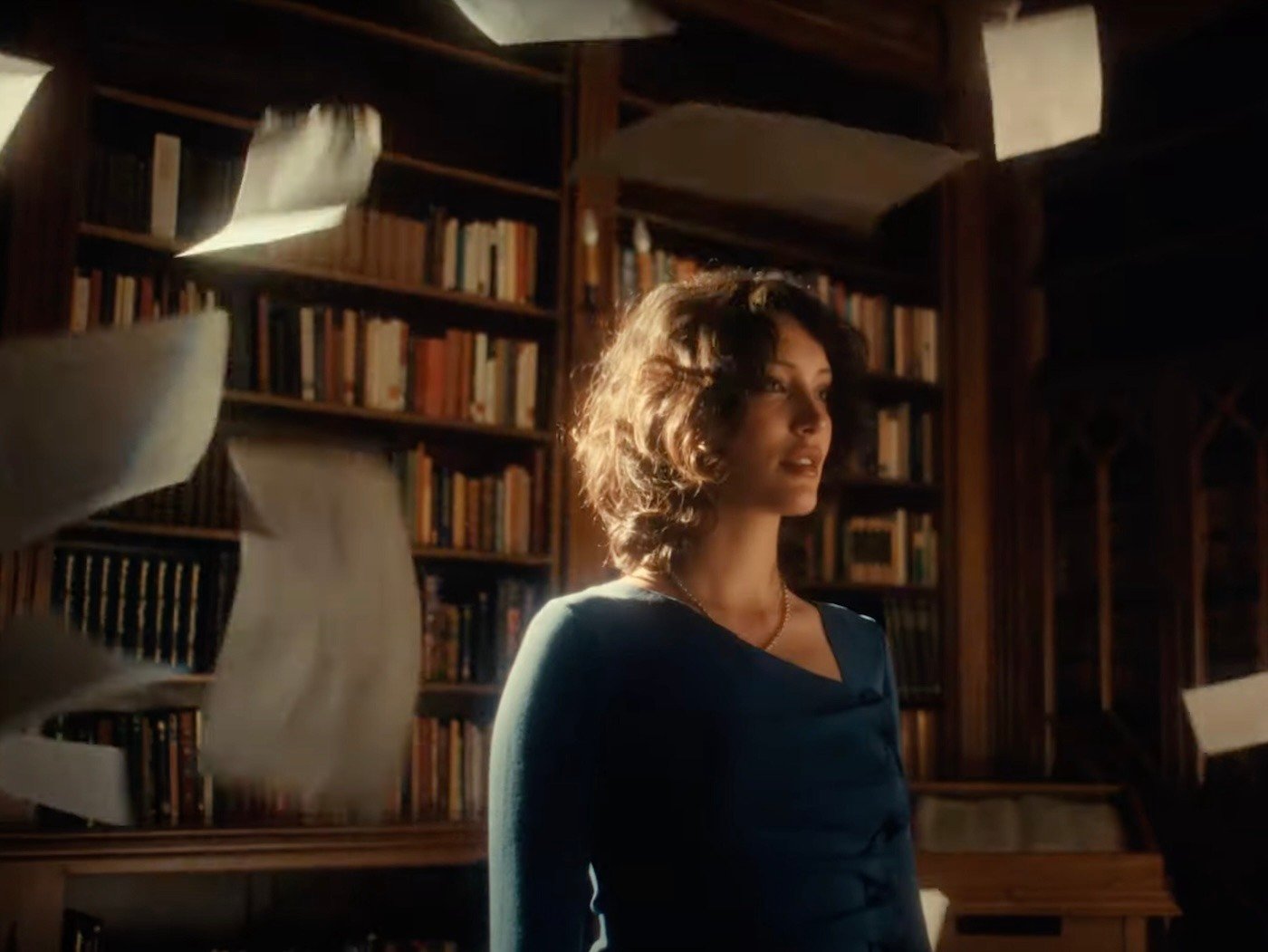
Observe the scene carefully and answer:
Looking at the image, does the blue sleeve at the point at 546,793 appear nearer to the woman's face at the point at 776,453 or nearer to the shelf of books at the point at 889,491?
the woman's face at the point at 776,453

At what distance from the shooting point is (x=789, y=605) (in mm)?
1027

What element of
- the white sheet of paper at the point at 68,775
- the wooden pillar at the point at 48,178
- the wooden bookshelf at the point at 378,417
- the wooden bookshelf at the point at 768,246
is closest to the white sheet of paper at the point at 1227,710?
the wooden bookshelf at the point at 378,417

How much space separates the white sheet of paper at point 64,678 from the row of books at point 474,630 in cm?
38

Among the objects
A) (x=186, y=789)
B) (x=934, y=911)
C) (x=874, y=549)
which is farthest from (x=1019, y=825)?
(x=186, y=789)

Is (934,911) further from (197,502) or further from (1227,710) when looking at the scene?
(197,502)

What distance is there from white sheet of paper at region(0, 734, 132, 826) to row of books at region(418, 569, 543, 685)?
507 millimetres

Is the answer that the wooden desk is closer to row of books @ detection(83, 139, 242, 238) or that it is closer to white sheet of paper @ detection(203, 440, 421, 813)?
white sheet of paper @ detection(203, 440, 421, 813)

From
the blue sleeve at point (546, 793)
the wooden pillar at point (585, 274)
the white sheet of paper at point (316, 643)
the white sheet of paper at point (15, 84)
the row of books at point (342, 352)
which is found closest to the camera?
the blue sleeve at point (546, 793)

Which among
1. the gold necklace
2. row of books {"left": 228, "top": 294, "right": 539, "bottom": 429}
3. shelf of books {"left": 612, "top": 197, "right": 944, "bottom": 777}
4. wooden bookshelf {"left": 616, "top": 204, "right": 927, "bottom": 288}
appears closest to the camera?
the gold necklace

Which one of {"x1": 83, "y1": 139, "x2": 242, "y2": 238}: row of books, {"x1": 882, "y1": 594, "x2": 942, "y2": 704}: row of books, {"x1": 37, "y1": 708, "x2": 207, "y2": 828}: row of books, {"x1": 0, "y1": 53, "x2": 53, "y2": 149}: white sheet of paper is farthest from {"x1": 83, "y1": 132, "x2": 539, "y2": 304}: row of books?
{"x1": 882, "y1": 594, "x2": 942, "y2": 704}: row of books

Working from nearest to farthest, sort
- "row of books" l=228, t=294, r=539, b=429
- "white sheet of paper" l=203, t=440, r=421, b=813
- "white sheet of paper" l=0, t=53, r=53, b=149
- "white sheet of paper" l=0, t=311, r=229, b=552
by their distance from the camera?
"white sheet of paper" l=0, t=311, r=229, b=552 → "white sheet of paper" l=0, t=53, r=53, b=149 → "white sheet of paper" l=203, t=440, r=421, b=813 → "row of books" l=228, t=294, r=539, b=429

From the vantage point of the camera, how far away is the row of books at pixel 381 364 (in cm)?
205

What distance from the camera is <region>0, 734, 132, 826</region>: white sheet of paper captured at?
64.9 inches

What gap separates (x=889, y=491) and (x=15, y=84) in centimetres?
178
